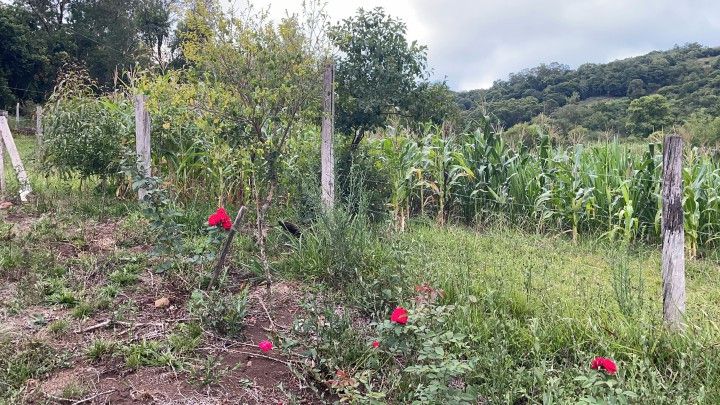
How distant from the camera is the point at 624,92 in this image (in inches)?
1012

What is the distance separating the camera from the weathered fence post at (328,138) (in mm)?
4676

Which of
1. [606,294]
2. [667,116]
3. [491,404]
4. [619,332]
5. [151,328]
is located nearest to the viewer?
[491,404]

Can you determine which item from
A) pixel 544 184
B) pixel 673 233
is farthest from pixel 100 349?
pixel 544 184

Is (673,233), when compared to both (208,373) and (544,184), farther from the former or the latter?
(544,184)

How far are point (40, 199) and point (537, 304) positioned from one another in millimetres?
5877

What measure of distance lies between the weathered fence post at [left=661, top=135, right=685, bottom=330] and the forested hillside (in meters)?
10.3

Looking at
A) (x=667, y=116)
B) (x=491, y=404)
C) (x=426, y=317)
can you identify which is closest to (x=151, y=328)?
(x=426, y=317)

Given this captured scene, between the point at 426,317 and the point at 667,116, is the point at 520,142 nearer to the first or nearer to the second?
the point at 426,317

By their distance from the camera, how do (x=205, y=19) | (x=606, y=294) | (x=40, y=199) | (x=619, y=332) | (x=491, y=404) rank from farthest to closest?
(x=40, y=199) → (x=205, y=19) → (x=606, y=294) → (x=619, y=332) → (x=491, y=404)

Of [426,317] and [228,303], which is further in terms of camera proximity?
[228,303]

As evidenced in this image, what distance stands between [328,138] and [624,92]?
25501 millimetres

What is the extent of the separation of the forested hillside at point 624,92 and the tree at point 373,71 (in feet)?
28.4

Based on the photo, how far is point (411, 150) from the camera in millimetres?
6711

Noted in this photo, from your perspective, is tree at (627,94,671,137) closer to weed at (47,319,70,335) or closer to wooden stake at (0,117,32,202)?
wooden stake at (0,117,32,202)
